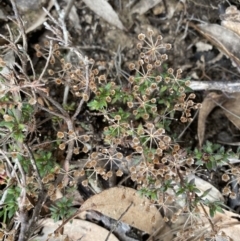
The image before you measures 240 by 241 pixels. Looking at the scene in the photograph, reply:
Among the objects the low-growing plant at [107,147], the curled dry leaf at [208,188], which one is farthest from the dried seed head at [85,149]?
the curled dry leaf at [208,188]

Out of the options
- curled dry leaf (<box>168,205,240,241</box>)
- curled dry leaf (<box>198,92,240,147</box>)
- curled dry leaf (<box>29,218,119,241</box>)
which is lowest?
curled dry leaf (<box>168,205,240,241</box>)

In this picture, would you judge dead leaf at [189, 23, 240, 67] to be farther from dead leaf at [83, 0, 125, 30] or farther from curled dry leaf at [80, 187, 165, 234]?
curled dry leaf at [80, 187, 165, 234]

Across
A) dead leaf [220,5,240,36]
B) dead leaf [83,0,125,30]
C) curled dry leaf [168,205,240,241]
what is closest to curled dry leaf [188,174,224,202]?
curled dry leaf [168,205,240,241]

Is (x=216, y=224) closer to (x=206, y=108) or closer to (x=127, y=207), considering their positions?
(x=127, y=207)

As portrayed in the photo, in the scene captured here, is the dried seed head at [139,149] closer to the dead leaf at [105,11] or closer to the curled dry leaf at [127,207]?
the curled dry leaf at [127,207]

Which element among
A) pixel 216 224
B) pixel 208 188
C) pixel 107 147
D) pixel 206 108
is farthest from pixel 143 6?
pixel 216 224
